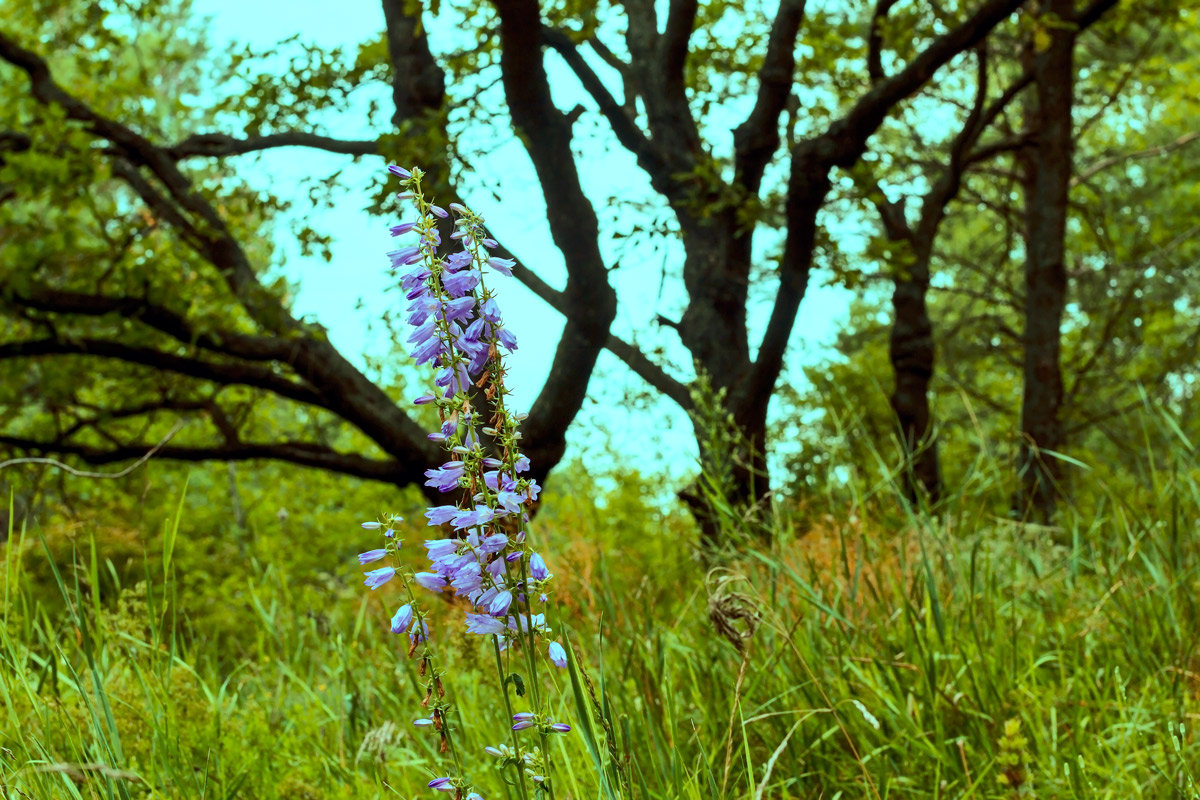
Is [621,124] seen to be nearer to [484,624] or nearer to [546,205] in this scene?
[546,205]

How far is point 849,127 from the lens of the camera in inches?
316

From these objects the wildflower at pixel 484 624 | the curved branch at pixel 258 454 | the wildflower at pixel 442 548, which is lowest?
the wildflower at pixel 484 624

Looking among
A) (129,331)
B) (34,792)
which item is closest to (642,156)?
(129,331)

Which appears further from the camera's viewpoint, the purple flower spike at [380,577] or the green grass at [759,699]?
the green grass at [759,699]

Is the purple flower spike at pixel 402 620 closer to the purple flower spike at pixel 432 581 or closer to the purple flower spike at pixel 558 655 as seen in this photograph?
the purple flower spike at pixel 432 581

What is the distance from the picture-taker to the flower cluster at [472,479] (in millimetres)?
1475

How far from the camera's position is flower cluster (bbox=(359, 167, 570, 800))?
1.47 metres

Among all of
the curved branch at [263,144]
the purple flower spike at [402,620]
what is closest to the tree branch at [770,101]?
the curved branch at [263,144]

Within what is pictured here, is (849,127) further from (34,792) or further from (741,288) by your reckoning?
(34,792)

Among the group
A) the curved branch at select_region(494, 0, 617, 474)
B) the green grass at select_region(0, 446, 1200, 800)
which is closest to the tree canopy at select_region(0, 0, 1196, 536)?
the curved branch at select_region(494, 0, 617, 474)

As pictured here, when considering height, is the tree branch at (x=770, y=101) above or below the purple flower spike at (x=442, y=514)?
above

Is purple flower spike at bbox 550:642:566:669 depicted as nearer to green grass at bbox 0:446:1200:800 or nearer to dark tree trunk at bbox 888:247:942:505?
green grass at bbox 0:446:1200:800

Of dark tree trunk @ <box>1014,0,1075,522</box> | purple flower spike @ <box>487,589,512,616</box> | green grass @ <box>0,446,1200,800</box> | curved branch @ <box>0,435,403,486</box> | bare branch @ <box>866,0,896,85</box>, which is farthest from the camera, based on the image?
dark tree trunk @ <box>1014,0,1075,522</box>

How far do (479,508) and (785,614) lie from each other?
2.08 m
